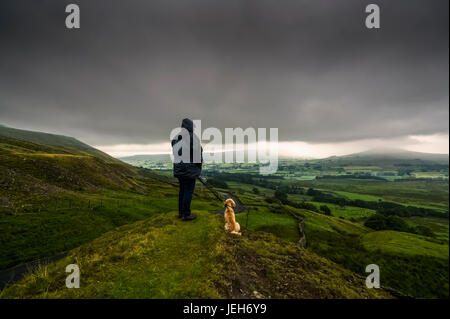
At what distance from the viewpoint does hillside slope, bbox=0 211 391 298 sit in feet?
15.9

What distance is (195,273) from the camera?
5.54 metres

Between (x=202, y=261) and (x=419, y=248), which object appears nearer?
(x=202, y=261)

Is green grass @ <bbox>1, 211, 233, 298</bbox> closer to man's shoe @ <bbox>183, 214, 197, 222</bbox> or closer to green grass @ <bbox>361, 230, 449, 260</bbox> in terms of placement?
man's shoe @ <bbox>183, 214, 197, 222</bbox>

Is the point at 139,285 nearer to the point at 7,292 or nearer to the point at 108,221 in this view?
the point at 7,292

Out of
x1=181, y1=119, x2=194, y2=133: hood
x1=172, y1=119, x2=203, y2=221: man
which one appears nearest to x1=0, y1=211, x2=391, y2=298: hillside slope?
x1=172, y1=119, x2=203, y2=221: man

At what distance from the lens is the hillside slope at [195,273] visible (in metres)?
4.83

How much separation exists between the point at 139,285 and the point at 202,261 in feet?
6.44

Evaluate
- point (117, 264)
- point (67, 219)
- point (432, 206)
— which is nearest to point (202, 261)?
point (117, 264)

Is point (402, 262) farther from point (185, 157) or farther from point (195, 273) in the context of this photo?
point (195, 273)

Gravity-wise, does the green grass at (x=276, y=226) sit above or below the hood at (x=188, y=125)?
below

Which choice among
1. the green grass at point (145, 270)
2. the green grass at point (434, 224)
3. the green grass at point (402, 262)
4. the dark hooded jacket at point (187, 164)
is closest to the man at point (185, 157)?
the dark hooded jacket at point (187, 164)

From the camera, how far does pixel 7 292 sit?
4.90m

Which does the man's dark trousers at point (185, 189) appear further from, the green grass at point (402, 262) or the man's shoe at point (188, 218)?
the green grass at point (402, 262)

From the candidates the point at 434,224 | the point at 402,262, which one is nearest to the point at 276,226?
the point at 402,262
